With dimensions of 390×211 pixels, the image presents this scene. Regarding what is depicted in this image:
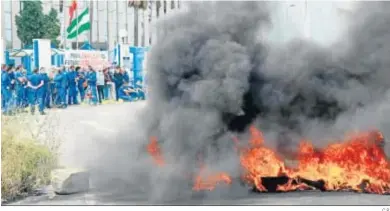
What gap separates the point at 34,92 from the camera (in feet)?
26.3

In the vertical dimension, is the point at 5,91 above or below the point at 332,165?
above

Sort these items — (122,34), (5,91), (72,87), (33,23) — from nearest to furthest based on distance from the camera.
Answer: (33,23) < (5,91) < (122,34) < (72,87)

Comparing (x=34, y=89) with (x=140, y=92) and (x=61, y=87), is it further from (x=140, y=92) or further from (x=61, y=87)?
(x=140, y=92)

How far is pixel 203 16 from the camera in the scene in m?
7.55

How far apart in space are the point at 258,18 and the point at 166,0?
1048 mm

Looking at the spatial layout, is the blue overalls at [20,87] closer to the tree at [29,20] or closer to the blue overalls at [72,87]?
the tree at [29,20]

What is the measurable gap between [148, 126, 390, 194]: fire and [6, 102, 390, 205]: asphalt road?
106 millimetres

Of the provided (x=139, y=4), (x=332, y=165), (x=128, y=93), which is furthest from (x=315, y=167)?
(x=139, y=4)

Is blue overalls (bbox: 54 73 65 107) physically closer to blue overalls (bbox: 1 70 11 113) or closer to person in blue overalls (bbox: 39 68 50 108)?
person in blue overalls (bbox: 39 68 50 108)

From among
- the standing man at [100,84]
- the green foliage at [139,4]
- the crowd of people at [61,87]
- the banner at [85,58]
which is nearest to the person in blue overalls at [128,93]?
the crowd of people at [61,87]

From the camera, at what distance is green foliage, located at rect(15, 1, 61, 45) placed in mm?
7707

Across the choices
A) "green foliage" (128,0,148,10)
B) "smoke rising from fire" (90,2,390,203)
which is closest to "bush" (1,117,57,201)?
"smoke rising from fire" (90,2,390,203)

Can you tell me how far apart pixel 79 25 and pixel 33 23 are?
2.53 ft

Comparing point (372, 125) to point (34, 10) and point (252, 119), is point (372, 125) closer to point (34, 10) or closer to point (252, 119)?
point (252, 119)
